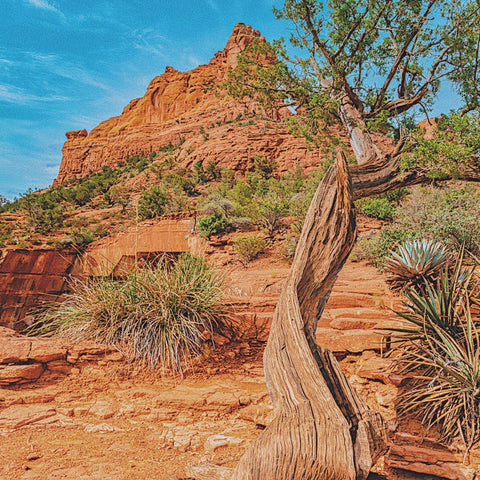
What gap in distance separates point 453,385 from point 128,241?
1414 centimetres

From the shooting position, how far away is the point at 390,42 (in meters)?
9.59

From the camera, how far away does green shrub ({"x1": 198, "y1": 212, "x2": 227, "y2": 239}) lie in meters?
13.2

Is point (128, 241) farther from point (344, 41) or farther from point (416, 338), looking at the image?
point (416, 338)

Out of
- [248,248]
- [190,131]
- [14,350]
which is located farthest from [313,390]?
[190,131]

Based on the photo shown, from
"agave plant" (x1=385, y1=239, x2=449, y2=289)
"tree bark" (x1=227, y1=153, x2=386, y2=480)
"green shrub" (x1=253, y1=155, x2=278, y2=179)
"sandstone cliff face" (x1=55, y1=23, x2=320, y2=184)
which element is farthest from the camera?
"sandstone cliff face" (x1=55, y1=23, x2=320, y2=184)

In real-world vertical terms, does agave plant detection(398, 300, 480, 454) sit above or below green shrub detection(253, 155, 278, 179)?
below

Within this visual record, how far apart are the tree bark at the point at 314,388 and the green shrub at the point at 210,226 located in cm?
1033

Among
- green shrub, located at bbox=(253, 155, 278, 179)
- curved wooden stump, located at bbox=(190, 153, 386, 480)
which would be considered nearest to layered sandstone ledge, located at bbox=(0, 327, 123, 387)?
curved wooden stump, located at bbox=(190, 153, 386, 480)

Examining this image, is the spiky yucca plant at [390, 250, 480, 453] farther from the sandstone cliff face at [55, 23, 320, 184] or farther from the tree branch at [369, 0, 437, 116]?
the sandstone cliff face at [55, 23, 320, 184]

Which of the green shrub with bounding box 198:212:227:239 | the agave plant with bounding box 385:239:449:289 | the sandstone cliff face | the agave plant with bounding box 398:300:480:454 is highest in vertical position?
the sandstone cliff face

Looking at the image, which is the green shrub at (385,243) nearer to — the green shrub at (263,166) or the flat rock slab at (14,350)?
the flat rock slab at (14,350)

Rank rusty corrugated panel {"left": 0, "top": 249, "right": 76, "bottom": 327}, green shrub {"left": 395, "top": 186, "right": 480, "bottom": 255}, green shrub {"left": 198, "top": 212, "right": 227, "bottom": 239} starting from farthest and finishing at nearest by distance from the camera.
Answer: rusty corrugated panel {"left": 0, "top": 249, "right": 76, "bottom": 327}, green shrub {"left": 198, "top": 212, "right": 227, "bottom": 239}, green shrub {"left": 395, "top": 186, "right": 480, "bottom": 255}

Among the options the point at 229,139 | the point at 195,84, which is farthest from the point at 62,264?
the point at 195,84

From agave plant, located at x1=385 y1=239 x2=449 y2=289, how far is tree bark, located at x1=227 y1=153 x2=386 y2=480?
318 cm
